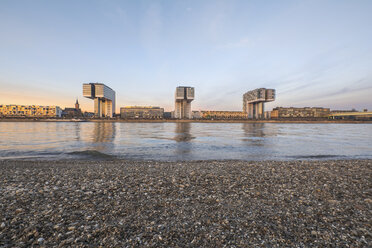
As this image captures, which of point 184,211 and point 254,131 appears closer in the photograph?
point 184,211

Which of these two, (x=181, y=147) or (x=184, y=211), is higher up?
(x=184, y=211)

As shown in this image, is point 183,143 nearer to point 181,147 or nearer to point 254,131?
point 181,147

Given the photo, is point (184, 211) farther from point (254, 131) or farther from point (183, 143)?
point (254, 131)

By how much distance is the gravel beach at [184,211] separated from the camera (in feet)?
12.0

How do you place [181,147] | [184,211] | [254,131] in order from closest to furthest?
[184,211]
[181,147]
[254,131]

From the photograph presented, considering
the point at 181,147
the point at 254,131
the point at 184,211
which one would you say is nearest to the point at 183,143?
the point at 181,147

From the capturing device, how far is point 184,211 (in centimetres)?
483

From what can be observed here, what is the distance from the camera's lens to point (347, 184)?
713 centimetres

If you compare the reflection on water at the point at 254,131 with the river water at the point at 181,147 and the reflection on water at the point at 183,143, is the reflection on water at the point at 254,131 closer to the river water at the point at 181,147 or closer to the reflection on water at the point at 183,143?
the river water at the point at 181,147

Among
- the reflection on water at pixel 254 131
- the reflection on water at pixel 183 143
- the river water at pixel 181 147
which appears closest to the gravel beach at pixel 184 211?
the river water at pixel 181 147

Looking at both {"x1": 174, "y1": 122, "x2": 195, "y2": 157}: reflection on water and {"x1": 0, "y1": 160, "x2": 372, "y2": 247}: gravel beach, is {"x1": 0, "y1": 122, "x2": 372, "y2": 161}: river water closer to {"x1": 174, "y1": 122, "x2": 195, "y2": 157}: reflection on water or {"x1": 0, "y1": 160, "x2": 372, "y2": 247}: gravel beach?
{"x1": 174, "y1": 122, "x2": 195, "y2": 157}: reflection on water

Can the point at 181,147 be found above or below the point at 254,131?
above

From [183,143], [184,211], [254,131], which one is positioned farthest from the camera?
[254,131]

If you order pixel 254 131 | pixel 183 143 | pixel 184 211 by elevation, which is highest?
pixel 184 211
